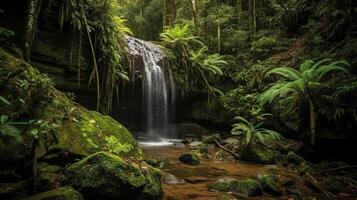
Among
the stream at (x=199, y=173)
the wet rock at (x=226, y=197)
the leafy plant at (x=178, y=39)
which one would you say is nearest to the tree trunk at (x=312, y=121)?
the stream at (x=199, y=173)

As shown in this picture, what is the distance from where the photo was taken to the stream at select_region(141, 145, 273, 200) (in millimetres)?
4836

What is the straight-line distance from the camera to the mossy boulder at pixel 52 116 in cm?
421

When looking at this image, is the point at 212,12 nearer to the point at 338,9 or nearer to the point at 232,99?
the point at 232,99

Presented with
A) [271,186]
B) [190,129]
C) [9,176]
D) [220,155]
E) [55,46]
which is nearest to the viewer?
[9,176]

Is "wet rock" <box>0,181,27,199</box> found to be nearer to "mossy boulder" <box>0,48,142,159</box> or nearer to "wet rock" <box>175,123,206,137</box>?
"mossy boulder" <box>0,48,142,159</box>

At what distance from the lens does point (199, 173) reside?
6309mm

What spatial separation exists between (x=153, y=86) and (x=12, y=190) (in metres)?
7.61

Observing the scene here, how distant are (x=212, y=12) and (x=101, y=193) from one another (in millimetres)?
12964

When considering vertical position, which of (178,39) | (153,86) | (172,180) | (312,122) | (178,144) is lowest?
(172,180)

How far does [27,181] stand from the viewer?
142 inches

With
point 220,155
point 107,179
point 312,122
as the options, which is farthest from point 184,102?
point 107,179

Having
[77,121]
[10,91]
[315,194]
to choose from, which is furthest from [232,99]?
[10,91]

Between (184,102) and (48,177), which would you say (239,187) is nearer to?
(48,177)

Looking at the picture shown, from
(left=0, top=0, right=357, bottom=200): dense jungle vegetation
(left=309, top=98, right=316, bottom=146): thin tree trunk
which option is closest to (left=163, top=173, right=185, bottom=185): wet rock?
(left=0, top=0, right=357, bottom=200): dense jungle vegetation
